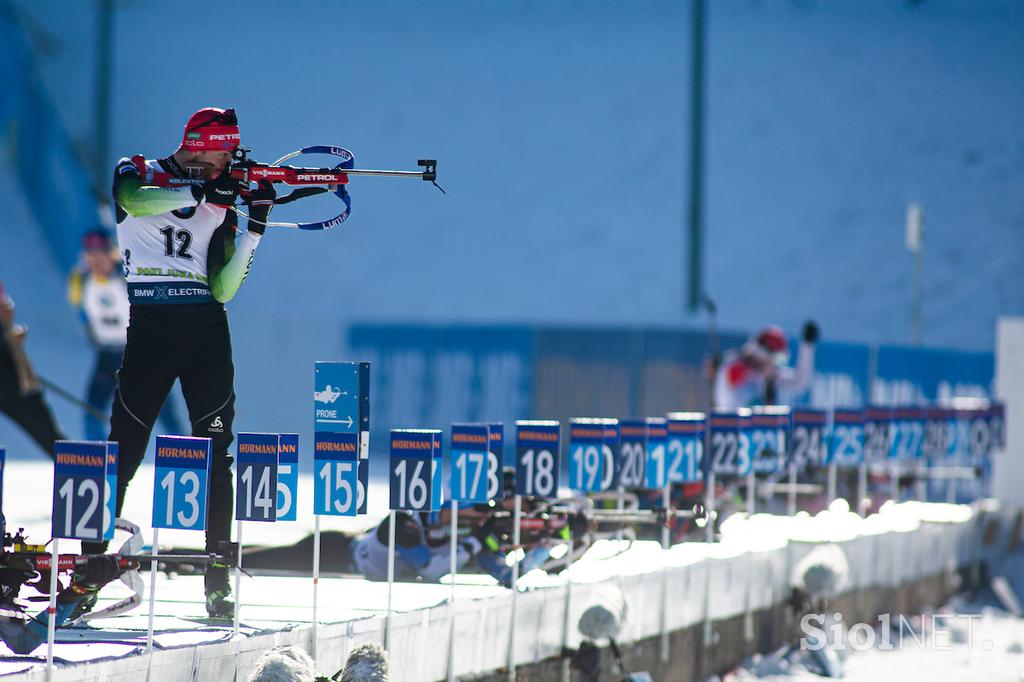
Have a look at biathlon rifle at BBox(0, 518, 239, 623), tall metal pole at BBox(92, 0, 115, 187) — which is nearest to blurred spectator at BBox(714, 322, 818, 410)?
biathlon rifle at BBox(0, 518, 239, 623)

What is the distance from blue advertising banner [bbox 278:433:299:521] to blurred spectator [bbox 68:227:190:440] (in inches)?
215

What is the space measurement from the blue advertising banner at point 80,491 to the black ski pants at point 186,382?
1314mm

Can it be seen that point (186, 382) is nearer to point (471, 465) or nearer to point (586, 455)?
point (471, 465)

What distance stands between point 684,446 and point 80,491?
4.66 m

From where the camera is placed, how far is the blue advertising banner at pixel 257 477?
6.06 metres

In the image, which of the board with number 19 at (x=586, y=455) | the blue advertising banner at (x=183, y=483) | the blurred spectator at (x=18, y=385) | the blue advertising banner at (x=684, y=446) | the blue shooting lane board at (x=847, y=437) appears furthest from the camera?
the blue shooting lane board at (x=847, y=437)

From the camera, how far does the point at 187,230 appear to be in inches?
263

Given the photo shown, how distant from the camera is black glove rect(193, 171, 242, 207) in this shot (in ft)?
21.0

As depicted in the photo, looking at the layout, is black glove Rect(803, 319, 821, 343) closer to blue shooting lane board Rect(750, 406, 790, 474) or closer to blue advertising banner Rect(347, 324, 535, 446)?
blue shooting lane board Rect(750, 406, 790, 474)

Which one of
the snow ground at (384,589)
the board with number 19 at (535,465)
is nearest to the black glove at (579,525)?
the snow ground at (384,589)

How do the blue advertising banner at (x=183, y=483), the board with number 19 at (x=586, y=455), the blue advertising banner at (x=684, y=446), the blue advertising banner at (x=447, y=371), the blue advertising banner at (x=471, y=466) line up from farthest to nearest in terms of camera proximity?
1. the blue advertising banner at (x=447, y=371)
2. the blue advertising banner at (x=684, y=446)
3. the board with number 19 at (x=586, y=455)
4. the blue advertising banner at (x=471, y=466)
5. the blue advertising banner at (x=183, y=483)

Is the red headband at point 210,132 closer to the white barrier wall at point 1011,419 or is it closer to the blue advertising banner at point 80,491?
the blue advertising banner at point 80,491

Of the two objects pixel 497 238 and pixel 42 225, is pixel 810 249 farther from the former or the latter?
pixel 42 225

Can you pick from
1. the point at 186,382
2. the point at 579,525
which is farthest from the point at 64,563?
the point at 579,525
